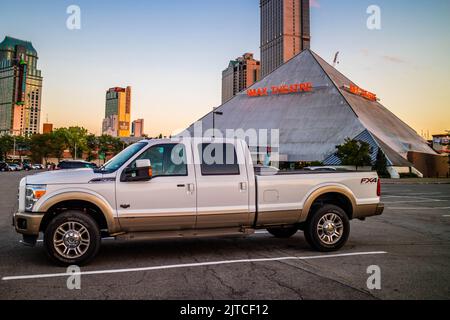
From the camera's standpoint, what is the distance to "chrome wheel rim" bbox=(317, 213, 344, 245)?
283 inches

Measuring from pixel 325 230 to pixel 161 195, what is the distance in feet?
10.8

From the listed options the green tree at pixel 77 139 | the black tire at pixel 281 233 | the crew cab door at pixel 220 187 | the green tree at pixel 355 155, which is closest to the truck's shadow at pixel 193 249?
the black tire at pixel 281 233

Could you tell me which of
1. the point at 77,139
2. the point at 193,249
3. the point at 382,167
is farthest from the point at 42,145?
the point at 193,249

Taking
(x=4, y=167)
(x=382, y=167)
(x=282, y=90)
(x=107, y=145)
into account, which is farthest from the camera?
(x=107, y=145)

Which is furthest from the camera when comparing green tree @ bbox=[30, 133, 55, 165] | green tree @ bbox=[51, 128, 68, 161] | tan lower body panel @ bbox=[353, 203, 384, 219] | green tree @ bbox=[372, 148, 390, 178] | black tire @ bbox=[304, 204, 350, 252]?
green tree @ bbox=[51, 128, 68, 161]

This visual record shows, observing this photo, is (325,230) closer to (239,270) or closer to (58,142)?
(239,270)

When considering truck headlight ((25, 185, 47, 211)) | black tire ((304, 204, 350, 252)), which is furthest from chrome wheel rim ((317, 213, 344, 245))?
truck headlight ((25, 185, 47, 211))

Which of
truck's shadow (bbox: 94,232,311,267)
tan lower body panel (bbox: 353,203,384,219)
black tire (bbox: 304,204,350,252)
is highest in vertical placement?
tan lower body panel (bbox: 353,203,384,219)

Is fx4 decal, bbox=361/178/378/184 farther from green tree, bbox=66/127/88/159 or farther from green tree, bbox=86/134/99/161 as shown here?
green tree, bbox=86/134/99/161

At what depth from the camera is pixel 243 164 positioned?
22.5ft

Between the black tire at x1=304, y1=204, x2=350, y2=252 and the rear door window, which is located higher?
the rear door window

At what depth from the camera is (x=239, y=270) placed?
227 inches

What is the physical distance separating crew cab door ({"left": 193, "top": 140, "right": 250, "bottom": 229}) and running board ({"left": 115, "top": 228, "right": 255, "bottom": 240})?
96 millimetres

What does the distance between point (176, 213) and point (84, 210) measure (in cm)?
160
